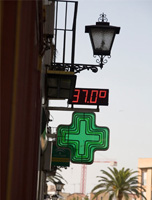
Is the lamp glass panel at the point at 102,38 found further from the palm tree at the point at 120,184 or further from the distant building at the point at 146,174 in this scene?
the distant building at the point at 146,174

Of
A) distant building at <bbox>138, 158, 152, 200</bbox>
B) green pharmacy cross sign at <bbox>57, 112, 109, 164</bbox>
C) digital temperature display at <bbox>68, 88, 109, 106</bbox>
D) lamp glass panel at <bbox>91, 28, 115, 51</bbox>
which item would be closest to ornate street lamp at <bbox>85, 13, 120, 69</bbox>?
lamp glass panel at <bbox>91, 28, 115, 51</bbox>

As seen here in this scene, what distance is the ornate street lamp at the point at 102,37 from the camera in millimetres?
12469

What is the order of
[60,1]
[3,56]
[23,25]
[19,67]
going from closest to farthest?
[3,56]
[19,67]
[23,25]
[60,1]

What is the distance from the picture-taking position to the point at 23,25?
5594 millimetres

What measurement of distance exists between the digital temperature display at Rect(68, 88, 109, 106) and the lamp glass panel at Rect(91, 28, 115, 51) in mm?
1924

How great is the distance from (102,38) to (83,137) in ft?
13.4

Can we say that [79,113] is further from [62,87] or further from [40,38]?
[40,38]

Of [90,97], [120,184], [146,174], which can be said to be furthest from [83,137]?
[146,174]

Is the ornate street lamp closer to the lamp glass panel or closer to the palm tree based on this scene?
the lamp glass panel

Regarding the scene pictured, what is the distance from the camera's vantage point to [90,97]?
569 inches

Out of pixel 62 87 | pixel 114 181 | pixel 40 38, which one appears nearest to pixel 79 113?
pixel 62 87

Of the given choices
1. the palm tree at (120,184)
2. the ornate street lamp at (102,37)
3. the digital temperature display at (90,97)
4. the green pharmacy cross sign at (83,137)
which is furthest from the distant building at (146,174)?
the ornate street lamp at (102,37)

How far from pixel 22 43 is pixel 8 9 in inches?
22.2

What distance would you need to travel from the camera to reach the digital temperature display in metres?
14.3
